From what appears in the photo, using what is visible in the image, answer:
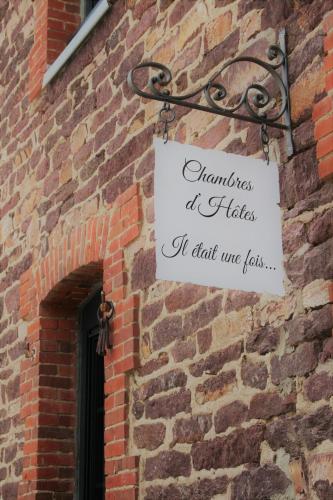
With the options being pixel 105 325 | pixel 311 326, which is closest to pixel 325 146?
pixel 311 326

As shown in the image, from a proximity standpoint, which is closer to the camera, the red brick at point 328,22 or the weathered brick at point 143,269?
the red brick at point 328,22

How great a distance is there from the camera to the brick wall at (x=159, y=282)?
4.44 metres

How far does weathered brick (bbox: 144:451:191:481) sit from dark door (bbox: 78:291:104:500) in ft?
3.86

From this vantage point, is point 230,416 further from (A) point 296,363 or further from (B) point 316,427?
(B) point 316,427

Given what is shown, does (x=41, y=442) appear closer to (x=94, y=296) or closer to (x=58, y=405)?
(x=58, y=405)

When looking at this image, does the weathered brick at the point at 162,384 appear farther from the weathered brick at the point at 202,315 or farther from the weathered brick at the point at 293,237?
the weathered brick at the point at 293,237

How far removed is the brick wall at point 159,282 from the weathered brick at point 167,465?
0.01m

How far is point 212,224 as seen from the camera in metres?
4.16

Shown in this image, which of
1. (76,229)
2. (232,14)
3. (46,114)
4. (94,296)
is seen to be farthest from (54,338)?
(232,14)

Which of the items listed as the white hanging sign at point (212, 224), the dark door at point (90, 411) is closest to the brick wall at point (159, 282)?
the dark door at point (90, 411)

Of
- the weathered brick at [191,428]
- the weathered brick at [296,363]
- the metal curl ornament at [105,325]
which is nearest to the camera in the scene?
the weathered brick at [296,363]

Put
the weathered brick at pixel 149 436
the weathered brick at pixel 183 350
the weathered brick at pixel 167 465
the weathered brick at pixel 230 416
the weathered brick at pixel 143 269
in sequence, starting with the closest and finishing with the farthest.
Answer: the weathered brick at pixel 230 416
the weathered brick at pixel 167 465
the weathered brick at pixel 183 350
the weathered brick at pixel 149 436
the weathered brick at pixel 143 269

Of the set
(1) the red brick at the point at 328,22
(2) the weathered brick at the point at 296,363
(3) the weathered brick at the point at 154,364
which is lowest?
(2) the weathered brick at the point at 296,363

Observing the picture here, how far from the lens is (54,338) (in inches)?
280
